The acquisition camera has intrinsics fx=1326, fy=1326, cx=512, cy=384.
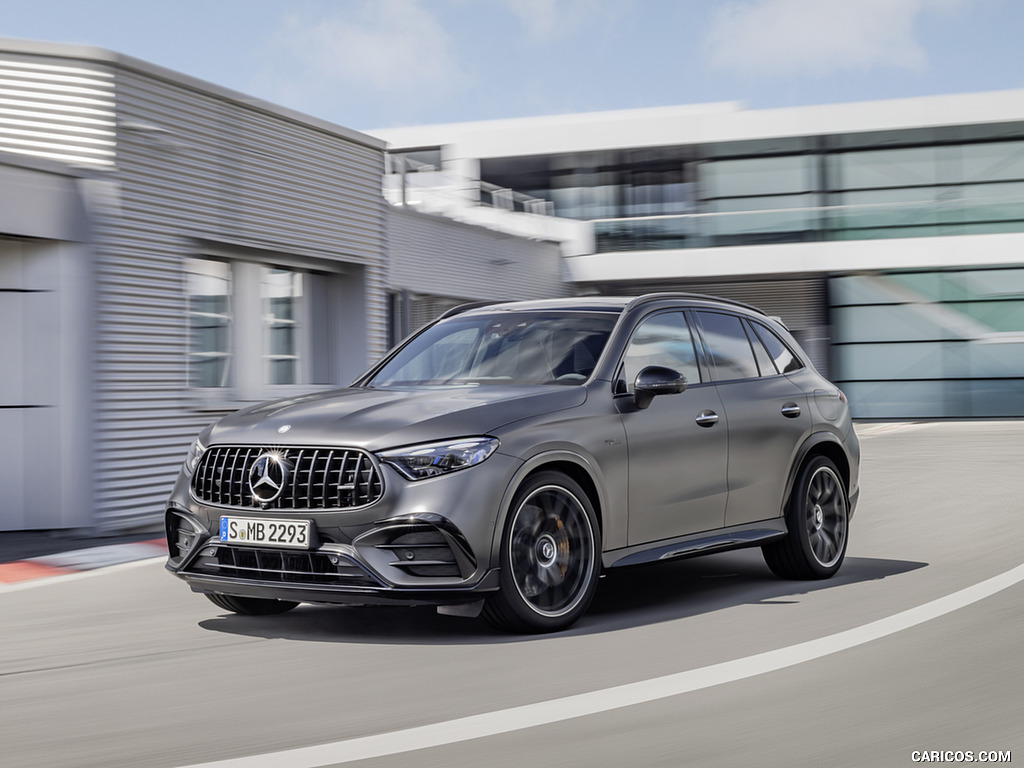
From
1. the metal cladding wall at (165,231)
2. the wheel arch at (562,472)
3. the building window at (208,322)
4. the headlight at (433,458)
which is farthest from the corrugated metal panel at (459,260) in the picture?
the headlight at (433,458)

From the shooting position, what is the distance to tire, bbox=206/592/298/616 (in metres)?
7.23

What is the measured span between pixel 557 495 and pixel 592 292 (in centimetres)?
2697

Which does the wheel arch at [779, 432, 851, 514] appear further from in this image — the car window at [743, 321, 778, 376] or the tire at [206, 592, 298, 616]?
the tire at [206, 592, 298, 616]

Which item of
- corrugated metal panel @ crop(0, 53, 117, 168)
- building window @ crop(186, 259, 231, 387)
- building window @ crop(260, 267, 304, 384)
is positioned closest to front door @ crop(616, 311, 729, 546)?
corrugated metal panel @ crop(0, 53, 117, 168)

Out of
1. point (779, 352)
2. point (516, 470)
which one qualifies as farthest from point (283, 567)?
point (779, 352)

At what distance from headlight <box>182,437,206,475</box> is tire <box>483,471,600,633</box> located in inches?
66.3

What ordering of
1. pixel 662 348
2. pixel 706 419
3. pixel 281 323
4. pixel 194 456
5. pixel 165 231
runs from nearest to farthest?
1. pixel 194 456
2. pixel 706 419
3. pixel 662 348
4. pixel 165 231
5. pixel 281 323

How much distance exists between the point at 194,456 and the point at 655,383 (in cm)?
245

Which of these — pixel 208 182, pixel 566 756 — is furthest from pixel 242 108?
pixel 566 756

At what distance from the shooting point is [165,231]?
12.9 m

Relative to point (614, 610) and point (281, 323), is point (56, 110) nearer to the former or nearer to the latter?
point (281, 323)

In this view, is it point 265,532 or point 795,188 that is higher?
point 795,188

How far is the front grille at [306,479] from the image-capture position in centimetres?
617

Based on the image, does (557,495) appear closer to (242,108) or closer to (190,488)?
(190,488)
